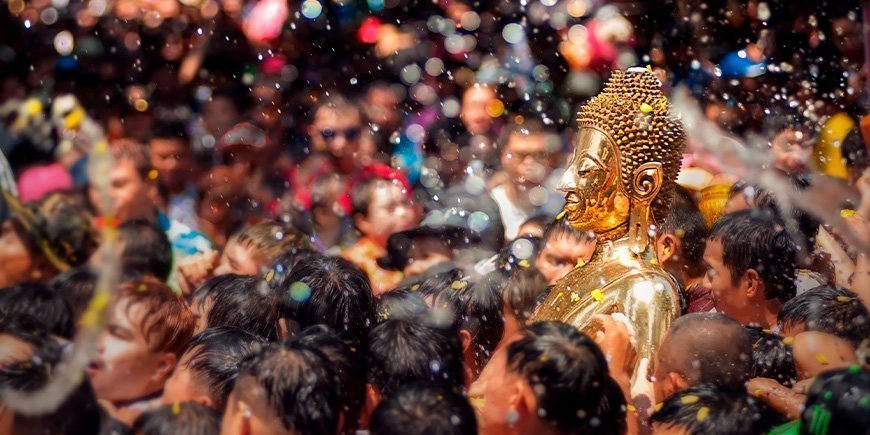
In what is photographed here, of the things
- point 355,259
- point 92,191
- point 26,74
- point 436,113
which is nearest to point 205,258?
point 355,259

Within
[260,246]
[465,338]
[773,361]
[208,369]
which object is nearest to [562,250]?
[465,338]

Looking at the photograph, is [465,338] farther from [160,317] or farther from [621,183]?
[160,317]

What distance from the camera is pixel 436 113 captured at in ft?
21.6

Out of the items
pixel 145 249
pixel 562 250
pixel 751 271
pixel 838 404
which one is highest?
pixel 838 404

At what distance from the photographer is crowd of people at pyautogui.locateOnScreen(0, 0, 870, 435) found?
2.38m

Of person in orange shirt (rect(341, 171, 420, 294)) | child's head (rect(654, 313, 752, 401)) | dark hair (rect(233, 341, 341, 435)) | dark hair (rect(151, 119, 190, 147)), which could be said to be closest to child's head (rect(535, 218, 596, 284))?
person in orange shirt (rect(341, 171, 420, 294))

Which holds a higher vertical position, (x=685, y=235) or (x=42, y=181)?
(x=42, y=181)

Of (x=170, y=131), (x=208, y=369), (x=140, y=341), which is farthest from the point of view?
(x=170, y=131)

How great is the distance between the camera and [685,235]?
4012 millimetres

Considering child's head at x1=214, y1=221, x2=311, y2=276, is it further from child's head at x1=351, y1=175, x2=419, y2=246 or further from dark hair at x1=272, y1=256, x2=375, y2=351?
dark hair at x1=272, y1=256, x2=375, y2=351

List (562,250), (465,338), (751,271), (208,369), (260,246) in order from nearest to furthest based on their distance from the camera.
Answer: (208,369), (465,338), (751,271), (562,250), (260,246)

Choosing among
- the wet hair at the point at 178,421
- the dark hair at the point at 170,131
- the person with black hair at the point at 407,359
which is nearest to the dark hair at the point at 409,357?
the person with black hair at the point at 407,359

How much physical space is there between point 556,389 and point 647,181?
3.28 feet

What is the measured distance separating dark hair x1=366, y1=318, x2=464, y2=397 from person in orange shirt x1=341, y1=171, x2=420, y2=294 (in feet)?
6.70
